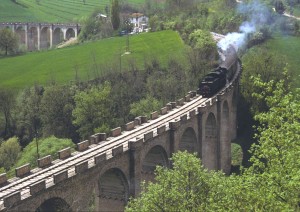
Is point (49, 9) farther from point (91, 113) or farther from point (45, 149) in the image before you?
point (45, 149)

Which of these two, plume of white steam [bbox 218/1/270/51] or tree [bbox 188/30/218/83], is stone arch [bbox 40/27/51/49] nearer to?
plume of white steam [bbox 218/1/270/51]

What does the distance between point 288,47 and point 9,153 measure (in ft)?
200

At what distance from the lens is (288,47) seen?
302ft

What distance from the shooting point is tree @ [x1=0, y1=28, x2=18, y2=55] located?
389ft

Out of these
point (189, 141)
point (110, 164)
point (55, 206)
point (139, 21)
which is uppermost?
point (110, 164)

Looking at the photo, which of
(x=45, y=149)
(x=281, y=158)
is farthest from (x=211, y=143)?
(x=281, y=158)

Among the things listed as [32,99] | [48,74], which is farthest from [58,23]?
[32,99]

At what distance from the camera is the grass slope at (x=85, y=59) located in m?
86.1

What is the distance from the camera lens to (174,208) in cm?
2281

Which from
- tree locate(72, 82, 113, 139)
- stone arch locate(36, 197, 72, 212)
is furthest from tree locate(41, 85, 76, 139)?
stone arch locate(36, 197, 72, 212)

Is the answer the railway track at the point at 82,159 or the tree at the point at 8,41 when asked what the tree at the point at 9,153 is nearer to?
the railway track at the point at 82,159

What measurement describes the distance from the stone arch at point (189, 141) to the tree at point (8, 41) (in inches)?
3476

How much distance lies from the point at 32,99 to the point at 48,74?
66.4 feet

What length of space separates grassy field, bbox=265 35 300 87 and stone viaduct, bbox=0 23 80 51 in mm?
73134
